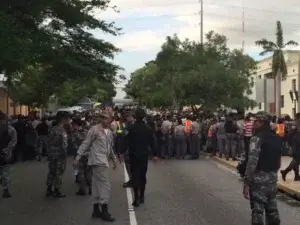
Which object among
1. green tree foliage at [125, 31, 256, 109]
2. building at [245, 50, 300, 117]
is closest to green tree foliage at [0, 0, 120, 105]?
green tree foliage at [125, 31, 256, 109]

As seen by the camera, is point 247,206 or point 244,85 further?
point 244,85

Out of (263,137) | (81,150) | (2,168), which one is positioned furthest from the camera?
(2,168)

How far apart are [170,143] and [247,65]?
67.8 feet

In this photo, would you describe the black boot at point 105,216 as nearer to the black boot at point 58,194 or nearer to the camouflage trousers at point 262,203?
the camouflage trousers at point 262,203

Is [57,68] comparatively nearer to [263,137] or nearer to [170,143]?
[170,143]

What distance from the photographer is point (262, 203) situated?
7.23 metres

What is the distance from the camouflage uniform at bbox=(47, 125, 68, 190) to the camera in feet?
37.4

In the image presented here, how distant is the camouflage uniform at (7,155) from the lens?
11.1 m

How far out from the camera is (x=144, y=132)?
33.7 feet

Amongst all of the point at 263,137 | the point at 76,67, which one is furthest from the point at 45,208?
the point at 76,67

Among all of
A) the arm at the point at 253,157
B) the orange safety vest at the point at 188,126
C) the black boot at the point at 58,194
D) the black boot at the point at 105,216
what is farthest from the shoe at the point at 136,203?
the orange safety vest at the point at 188,126

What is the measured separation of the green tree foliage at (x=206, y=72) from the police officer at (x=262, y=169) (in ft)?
86.5

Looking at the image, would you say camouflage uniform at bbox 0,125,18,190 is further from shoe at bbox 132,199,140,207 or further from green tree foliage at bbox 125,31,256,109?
green tree foliage at bbox 125,31,256,109

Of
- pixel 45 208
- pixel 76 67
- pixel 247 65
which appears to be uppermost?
pixel 247 65
